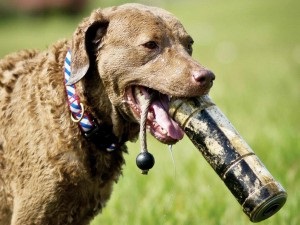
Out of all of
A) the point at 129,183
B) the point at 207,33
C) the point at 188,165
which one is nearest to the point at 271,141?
the point at 188,165

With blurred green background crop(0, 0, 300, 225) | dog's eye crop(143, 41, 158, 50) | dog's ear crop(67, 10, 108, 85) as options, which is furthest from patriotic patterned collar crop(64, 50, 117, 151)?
blurred green background crop(0, 0, 300, 225)

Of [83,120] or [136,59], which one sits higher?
[136,59]

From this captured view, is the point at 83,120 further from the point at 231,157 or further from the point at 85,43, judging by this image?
the point at 231,157

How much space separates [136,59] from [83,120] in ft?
1.70

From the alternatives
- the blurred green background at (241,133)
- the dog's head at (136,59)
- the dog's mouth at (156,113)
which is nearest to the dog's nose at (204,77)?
the dog's head at (136,59)

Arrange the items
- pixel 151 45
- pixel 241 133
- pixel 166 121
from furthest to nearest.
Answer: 1. pixel 241 133
2. pixel 151 45
3. pixel 166 121

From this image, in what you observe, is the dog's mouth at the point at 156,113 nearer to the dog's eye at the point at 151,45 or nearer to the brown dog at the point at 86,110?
the brown dog at the point at 86,110

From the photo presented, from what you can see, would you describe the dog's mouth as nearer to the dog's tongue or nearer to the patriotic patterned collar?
the dog's tongue

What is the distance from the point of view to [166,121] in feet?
12.2

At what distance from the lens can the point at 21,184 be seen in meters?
3.88

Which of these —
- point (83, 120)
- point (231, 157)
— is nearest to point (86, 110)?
point (83, 120)

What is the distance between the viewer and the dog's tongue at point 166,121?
3.66m

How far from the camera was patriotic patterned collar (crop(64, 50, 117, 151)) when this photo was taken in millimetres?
3906

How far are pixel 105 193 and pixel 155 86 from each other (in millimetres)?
882
